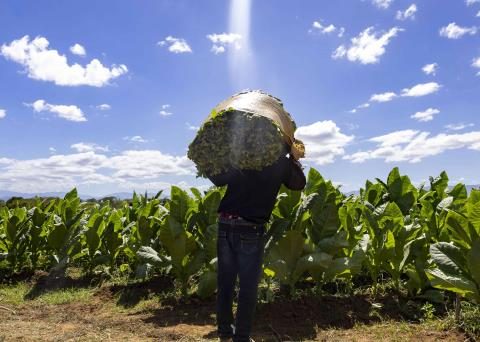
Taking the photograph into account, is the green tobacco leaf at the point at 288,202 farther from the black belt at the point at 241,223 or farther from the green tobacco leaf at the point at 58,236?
the green tobacco leaf at the point at 58,236

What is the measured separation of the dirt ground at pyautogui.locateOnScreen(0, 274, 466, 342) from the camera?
377 centimetres

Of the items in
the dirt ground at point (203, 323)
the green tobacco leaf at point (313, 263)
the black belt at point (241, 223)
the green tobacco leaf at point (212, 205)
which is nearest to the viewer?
the black belt at point (241, 223)

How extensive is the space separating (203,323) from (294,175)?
176 cm

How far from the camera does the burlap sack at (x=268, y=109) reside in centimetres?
346

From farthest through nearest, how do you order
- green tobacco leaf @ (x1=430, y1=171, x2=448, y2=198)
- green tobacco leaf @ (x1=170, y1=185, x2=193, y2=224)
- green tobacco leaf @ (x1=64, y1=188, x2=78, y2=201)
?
green tobacco leaf @ (x1=64, y1=188, x2=78, y2=201) < green tobacco leaf @ (x1=430, y1=171, x2=448, y2=198) < green tobacco leaf @ (x1=170, y1=185, x2=193, y2=224)

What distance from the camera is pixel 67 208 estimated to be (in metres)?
6.78

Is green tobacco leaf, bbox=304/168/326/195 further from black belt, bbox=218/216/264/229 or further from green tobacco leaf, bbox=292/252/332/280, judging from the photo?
black belt, bbox=218/216/264/229

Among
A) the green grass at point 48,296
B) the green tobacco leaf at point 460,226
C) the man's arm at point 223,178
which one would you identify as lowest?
the green grass at point 48,296

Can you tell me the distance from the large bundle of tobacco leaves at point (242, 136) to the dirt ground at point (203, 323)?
1437 mm

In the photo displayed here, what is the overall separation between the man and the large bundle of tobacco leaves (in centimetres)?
10

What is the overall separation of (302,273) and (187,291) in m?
1.48

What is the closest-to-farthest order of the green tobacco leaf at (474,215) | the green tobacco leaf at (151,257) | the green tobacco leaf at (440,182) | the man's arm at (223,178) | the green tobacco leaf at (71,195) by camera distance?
the green tobacco leaf at (474,215)
the man's arm at (223,178)
the green tobacco leaf at (151,257)
the green tobacco leaf at (440,182)
the green tobacco leaf at (71,195)

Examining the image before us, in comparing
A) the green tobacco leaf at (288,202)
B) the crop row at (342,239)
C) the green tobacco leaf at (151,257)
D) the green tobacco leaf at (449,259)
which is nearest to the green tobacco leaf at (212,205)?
the crop row at (342,239)

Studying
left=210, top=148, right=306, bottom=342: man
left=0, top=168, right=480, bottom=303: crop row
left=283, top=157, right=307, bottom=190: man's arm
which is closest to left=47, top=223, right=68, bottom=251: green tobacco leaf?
left=0, top=168, right=480, bottom=303: crop row
